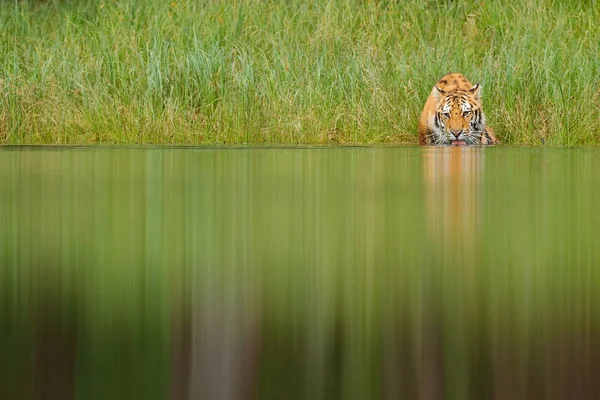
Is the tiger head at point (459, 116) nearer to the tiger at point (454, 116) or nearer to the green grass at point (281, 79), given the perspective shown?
the tiger at point (454, 116)

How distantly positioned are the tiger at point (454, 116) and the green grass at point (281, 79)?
1.48ft

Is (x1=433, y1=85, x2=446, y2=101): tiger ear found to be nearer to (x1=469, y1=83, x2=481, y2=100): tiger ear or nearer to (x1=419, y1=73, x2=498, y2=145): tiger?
(x1=419, y1=73, x2=498, y2=145): tiger

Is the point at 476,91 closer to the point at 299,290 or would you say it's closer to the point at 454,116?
the point at 454,116

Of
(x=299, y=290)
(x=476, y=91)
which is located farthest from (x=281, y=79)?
(x=299, y=290)

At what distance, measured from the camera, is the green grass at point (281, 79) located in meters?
12.6

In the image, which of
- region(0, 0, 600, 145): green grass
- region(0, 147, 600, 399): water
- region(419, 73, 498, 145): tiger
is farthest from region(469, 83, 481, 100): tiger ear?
region(0, 147, 600, 399): water

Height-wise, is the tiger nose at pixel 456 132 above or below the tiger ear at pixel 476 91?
below

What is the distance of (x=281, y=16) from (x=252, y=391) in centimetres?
1267

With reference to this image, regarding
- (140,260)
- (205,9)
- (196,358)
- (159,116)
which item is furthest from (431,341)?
(205,9)

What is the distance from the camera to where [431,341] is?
3002mm

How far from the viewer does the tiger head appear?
12078 millimetres

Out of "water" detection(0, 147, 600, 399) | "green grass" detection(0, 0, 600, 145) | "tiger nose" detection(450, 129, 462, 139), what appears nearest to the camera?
"water" detection(0, 147, 600, 399)

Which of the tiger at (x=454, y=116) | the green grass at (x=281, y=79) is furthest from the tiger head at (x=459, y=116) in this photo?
the green grass at (x=281, y=79)

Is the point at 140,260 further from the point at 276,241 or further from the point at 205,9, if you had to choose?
the point at 205,9
